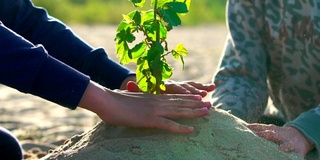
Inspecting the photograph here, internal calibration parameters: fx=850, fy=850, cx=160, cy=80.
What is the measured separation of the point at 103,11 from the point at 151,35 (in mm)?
14090

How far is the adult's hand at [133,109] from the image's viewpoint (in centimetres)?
236

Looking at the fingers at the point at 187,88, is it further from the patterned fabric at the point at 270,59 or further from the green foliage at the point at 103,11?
the green foliage at the point at 103,11

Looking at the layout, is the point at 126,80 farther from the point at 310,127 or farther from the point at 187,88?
the point at 310,127

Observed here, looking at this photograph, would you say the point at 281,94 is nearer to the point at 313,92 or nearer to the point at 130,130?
the point at 313,92

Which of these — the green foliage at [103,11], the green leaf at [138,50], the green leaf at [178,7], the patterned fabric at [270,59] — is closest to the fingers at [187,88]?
the green leaf at [138,50]

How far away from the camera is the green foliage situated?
1540 cm

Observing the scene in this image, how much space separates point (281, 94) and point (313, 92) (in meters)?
0.17

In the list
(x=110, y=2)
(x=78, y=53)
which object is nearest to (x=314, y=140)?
(x=78, y=53)

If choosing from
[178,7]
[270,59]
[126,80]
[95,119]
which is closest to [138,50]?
[178,7]

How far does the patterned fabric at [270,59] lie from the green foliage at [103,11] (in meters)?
11.1

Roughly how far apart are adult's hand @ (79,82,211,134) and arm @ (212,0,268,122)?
89 centimetres

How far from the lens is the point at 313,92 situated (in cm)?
349

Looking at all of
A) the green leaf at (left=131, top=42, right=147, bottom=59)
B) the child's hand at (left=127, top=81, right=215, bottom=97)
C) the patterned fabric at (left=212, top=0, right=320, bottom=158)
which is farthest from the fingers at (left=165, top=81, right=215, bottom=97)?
the patterned fabric at (left=212, top=0, right=320, bottom=158)

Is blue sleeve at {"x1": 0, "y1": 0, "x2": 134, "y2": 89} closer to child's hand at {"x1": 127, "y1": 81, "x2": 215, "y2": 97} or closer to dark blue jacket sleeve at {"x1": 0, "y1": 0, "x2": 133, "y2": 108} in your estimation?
dark blue jacket sleeve at {"x1": 0, "y1": 0, "x2": 133, "y2": 108}
